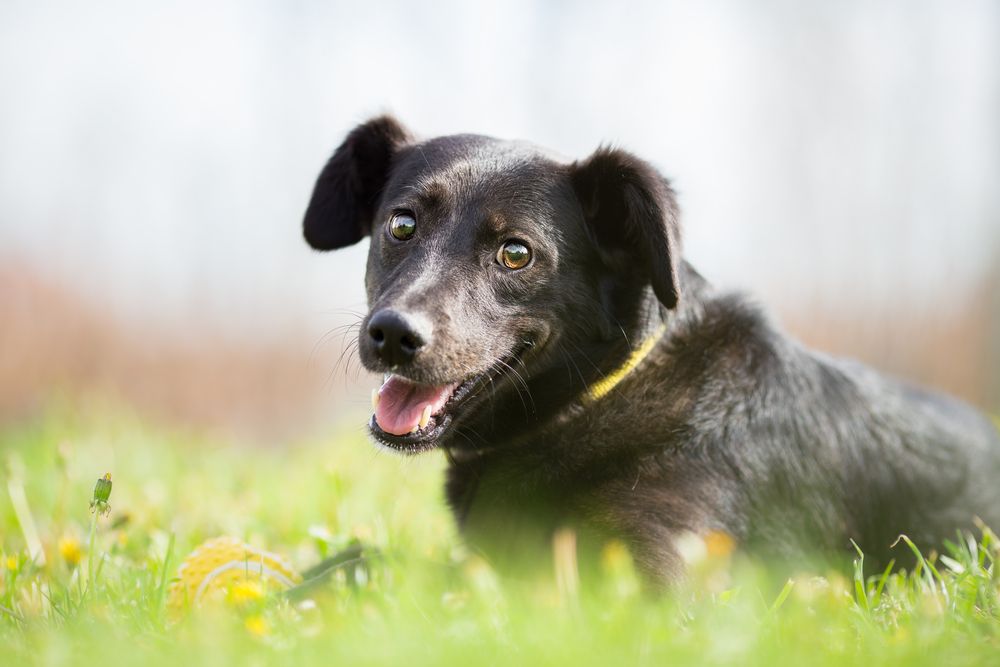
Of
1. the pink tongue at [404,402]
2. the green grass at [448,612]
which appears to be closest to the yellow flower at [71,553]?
the green grass at [448,612]

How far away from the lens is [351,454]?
18.0 feet

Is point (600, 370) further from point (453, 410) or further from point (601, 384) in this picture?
point (453, 410)

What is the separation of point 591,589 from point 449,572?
1.48 ft

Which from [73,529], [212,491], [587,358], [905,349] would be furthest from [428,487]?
[905,349]

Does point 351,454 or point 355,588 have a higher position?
point 355,588

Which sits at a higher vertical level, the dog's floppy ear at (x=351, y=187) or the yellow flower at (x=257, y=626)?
the dog's floppy ear at (x=351, y=187)

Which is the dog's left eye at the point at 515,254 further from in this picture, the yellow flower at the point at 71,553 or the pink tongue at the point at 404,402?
the yellow flower at the point at 71,553

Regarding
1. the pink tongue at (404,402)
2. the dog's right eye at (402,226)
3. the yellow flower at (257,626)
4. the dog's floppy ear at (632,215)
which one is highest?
the dog's floppy ear at (632,215)

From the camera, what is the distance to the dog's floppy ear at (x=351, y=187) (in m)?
3.26

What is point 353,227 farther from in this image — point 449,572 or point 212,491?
point 212,491

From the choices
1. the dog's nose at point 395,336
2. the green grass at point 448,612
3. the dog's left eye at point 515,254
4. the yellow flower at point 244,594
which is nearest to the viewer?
the green grass at point 448,612

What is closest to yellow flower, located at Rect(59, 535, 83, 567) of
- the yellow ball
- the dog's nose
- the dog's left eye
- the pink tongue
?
the yellow ball

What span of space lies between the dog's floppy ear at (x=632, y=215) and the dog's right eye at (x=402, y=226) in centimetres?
52

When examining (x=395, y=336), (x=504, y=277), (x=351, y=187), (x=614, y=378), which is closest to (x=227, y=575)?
(x=395, y=336)
